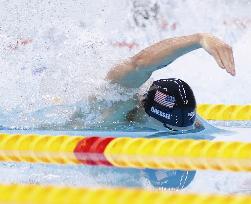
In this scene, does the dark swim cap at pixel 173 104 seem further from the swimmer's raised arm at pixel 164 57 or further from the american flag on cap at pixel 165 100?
the swimmer's raised arm at pixel 164 57

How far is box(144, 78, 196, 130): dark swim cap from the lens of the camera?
354 cm

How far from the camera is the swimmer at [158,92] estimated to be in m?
3.41

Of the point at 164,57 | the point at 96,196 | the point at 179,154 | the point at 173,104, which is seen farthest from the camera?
the point at 173,104

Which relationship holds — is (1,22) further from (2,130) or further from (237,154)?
(237,154)

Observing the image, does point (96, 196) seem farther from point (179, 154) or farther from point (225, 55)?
point (225, 55)

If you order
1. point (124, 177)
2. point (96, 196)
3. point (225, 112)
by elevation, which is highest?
point (96, 196)

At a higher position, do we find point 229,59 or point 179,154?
point 229,59

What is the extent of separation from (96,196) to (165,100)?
106 centimetres

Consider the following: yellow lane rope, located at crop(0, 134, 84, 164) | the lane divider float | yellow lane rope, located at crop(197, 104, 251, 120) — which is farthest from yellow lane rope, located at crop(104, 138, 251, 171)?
yellow lane rope, located at crop(197, 104, 251, 120)

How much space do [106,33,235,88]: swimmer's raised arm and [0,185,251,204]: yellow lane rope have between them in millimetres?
778

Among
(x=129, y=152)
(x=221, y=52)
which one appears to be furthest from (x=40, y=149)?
(x=221, y=52)

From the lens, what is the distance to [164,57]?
3.43 m

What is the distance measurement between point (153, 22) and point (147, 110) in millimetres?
5179

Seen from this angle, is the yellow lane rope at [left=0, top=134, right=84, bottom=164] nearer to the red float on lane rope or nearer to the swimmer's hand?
the red float on lane rope
